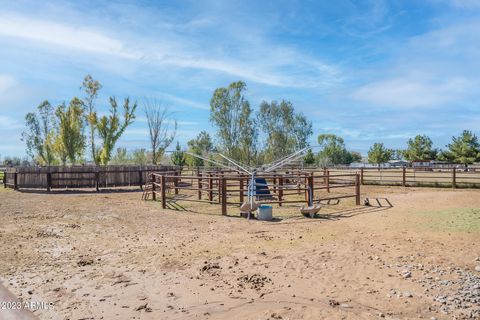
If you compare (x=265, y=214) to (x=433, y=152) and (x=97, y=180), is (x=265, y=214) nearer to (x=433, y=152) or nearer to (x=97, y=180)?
(x=97, y=180)

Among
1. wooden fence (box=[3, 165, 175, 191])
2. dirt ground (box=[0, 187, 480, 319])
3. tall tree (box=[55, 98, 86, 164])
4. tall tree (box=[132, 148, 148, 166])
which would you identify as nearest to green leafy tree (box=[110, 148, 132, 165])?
tall tree (box=[132, 148, 148, 166])

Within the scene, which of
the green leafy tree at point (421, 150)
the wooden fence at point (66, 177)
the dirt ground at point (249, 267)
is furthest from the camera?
the green leafy tree at point (421, 150)

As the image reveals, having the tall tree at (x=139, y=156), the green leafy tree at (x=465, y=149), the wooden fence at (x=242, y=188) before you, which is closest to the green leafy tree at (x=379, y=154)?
the green leafy tree at (x=465, y=149)

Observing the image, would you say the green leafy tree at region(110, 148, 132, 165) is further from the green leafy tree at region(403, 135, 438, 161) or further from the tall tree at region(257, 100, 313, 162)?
the green leafy tree at region(403, 135, 438, 161)

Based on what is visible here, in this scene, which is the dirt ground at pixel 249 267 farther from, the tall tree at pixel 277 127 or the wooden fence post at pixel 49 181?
the tall tree at pixel 277 127

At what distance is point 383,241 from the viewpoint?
23.4 ft

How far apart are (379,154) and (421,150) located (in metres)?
10.4

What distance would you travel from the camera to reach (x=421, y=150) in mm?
61438

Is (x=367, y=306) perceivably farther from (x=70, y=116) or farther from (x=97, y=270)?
(x=70, y=116)

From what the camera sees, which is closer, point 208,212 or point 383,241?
point 383,241

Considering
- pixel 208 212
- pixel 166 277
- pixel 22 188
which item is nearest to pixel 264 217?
pixel 208 212

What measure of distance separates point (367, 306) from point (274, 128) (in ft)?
142

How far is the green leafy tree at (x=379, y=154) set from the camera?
71.2 metres

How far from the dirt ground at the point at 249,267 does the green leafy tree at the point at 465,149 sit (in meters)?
44.3
